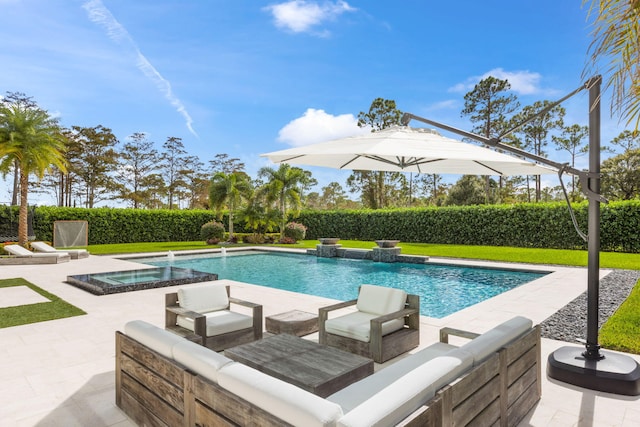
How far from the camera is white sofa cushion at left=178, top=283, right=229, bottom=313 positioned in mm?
4633

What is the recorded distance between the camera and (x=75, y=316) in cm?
621

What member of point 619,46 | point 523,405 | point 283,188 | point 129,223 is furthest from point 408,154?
point 129,223

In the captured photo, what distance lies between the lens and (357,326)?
13.9 feet

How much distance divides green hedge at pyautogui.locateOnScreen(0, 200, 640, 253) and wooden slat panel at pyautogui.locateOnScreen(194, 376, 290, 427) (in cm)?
1795

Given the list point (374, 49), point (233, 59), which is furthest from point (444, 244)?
point (233, 59)

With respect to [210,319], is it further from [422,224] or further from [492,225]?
[422,224]

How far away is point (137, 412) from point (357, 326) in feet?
7.48

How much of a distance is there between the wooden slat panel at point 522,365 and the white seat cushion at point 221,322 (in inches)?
119

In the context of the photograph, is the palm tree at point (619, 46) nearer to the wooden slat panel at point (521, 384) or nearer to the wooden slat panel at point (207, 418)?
the wooden slat panel at point (521, 384)

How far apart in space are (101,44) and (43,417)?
15.1 metres

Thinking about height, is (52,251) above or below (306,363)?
below

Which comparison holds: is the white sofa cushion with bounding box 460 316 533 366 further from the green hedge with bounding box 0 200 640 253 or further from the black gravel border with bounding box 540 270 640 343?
the green hedge with bounding box 0 200 640 253

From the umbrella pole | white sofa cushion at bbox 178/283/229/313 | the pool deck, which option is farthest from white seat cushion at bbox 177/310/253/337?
the umbrella pole

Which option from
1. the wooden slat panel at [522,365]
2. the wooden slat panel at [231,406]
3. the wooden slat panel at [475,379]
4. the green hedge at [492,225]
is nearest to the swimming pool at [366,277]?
the wooden slat panel at [522,365]
